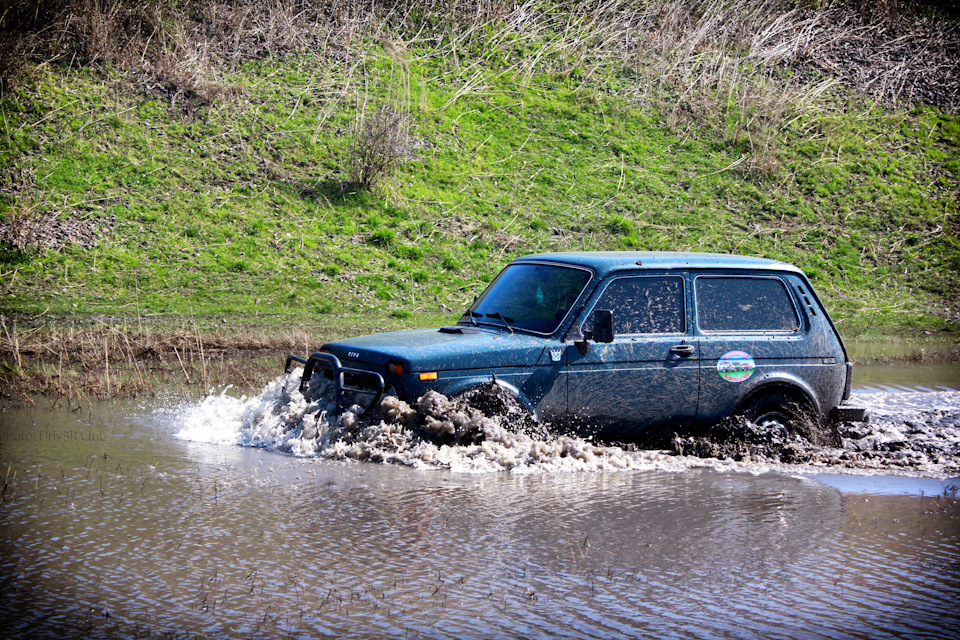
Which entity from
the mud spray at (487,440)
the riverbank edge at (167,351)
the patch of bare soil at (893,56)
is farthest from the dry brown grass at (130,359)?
the patch of bare soil at (893,56)

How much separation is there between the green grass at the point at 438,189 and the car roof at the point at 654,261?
8.93 meters

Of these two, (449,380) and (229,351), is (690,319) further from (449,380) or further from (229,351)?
(229,351)

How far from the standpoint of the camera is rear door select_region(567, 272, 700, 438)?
26.2 feet

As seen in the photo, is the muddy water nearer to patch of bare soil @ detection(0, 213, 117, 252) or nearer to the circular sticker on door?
the circular sticker on door

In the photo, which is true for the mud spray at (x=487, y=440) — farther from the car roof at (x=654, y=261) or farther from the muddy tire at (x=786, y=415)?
the car roof at (x=654, y=261)

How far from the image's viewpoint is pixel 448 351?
7.73 metres

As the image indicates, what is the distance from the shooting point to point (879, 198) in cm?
2577

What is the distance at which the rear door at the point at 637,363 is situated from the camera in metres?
8.00

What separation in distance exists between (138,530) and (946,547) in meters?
4.99

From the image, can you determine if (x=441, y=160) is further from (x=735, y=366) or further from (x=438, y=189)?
(x=735, y=366)

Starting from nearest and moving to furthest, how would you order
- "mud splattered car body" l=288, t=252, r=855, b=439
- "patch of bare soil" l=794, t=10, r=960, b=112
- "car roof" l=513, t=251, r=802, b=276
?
"mud splattered car body" l=288, t=252, r=855, b=439 → "car roof" l=513, t=251, r=802, b=276 → "patch of bare soil" l=794, t=10, r=960, b=112

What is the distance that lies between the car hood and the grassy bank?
7.16 meters

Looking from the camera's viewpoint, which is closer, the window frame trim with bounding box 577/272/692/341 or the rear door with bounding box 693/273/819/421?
the window frame trim with bounding box 577/272/692/341

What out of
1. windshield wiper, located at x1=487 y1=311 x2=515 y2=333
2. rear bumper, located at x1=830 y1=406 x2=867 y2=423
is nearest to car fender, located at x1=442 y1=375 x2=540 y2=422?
windshield wiper, located at x1=487 y1=311 x2=515 y2=333
